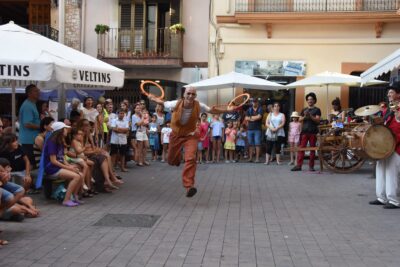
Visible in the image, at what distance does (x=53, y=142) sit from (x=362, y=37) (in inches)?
537

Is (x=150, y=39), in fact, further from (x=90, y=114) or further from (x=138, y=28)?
(x=90, y=114)

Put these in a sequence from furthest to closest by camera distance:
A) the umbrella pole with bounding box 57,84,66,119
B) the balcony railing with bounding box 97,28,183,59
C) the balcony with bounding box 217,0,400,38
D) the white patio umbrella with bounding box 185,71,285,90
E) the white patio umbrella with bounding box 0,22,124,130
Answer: the balcony railing with bounding box 97,28,183,59 → the balcony with bounding box 217,0,400,38 → the white patio umbrella with bounding box 185,71,285,90 → the umbrella pole with bounding box 57,84,66,119 → the white patio umbrella with bounding box 0,22,124,130

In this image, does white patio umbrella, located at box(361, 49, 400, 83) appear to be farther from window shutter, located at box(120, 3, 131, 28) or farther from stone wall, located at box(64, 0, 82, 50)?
stone wall, located at box(64, 0, 82, 50)

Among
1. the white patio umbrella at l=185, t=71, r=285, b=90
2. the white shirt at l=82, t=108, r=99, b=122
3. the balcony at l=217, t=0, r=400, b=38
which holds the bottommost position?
the white shirt at l=82, t=108, r=99, b=122

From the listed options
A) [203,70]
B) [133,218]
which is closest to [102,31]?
[203,70]

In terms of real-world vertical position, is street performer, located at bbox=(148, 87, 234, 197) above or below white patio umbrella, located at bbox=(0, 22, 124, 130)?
below

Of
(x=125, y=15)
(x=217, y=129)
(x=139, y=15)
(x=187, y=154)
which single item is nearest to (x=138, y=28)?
(x=139, y=15)

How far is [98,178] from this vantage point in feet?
31.2

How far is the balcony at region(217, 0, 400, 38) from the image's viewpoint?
1772 cm

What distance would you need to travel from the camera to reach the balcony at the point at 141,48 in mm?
19422

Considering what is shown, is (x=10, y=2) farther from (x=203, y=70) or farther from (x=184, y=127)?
(x=184, y=127)

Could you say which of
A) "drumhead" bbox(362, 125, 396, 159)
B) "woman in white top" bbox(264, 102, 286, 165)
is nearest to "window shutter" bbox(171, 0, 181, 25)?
"woman in white top" bbox(264, 102, 286, 165)

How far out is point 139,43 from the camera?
786 inches

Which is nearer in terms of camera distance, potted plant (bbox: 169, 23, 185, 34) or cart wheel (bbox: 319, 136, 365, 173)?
cart wheel (bbox: 319, 136, 365, 173)
